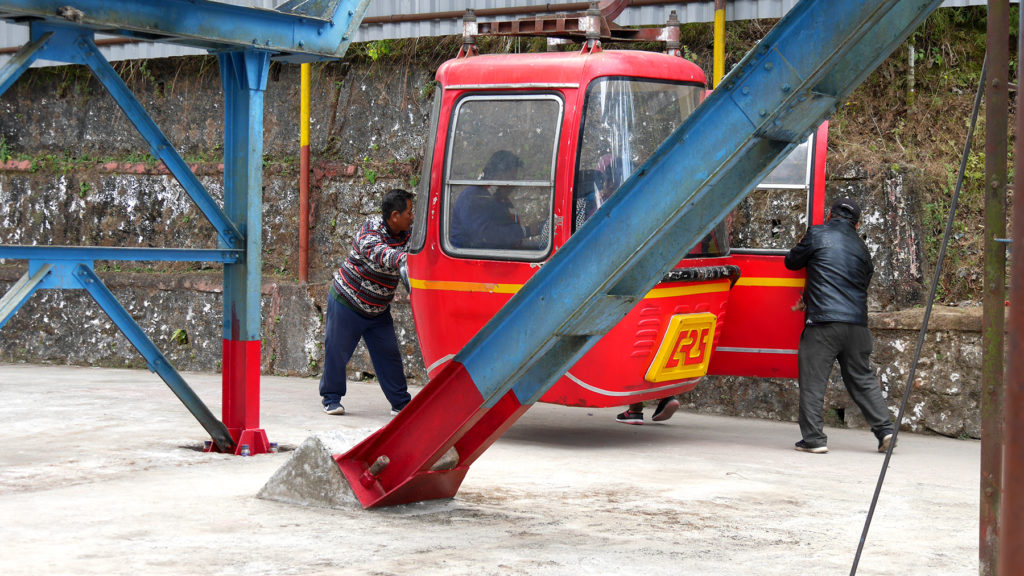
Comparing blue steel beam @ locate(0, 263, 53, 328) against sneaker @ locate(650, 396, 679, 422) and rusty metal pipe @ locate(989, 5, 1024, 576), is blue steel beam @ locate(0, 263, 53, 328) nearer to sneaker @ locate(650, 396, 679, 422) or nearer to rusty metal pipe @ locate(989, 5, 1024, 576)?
sneaker @ locate(650, 396, 679, 422)

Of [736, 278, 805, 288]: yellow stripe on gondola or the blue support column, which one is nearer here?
the blue support column

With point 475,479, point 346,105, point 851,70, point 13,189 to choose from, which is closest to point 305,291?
point 346,105

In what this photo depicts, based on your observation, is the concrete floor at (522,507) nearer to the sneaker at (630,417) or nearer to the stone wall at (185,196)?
the sneaker at (630,417)

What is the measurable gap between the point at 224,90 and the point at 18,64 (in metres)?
1.33

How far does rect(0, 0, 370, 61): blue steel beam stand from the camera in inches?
255

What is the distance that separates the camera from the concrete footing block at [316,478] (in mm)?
5918

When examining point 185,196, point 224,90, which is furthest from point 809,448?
point 185,196

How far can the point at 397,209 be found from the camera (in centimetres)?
903

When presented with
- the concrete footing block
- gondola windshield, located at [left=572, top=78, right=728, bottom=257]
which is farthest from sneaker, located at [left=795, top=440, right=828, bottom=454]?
the concrete footing block

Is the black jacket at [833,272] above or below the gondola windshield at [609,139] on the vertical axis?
below

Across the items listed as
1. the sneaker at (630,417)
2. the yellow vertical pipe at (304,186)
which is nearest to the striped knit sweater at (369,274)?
the sneaker at (630,417)

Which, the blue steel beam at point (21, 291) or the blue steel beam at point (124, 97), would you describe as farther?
the blue steel beam at point (124, 97)

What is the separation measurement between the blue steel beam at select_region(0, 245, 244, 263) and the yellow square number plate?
2.69 metres

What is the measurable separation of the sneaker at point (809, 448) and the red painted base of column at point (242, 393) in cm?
342
